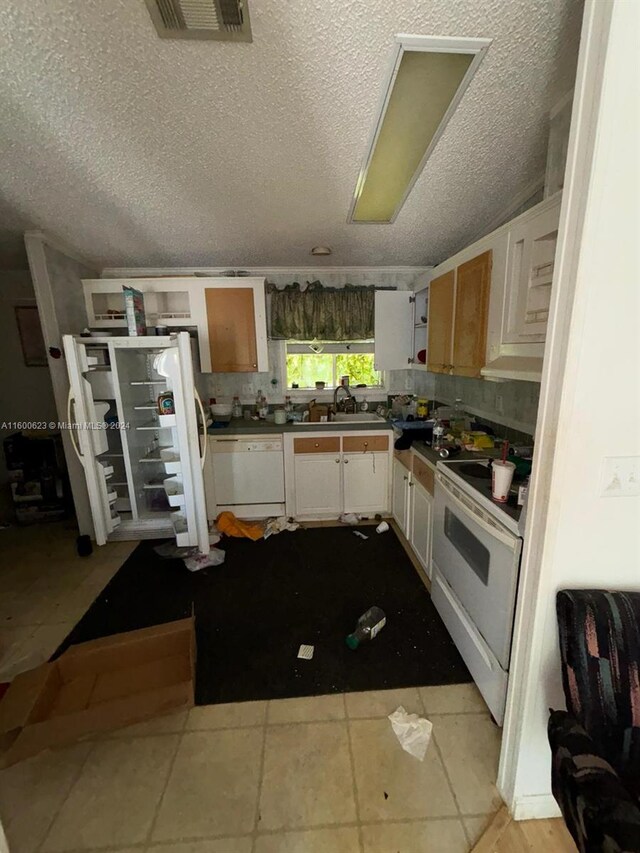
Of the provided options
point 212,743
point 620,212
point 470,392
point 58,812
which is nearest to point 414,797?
point 212,743

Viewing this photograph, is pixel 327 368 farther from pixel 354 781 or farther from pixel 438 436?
pixel 354 781

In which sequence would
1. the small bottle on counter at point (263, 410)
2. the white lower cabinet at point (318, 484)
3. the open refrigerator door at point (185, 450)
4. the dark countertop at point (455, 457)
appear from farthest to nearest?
the small bottle on counter at point (263, 410) → the white lower cabinet at point (318, 484) → the open refrigerator door at point (185, 450) → the dark countertop at point (455, 457)

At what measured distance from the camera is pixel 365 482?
3059mm

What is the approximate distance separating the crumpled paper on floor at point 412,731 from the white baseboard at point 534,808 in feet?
1.05

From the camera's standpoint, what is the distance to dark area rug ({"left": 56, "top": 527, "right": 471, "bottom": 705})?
5.40 ft

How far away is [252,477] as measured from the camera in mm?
3049

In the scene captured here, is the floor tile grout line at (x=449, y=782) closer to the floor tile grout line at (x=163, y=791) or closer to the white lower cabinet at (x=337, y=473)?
the floor tile grout line at (x=163, y=791)

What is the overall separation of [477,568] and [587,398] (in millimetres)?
977

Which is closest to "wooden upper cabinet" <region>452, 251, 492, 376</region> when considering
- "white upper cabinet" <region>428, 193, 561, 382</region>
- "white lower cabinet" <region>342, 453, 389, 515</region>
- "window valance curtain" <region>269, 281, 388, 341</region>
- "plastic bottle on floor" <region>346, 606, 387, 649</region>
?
"white upper cabinet" <region>428, 193, 561, 382</region>

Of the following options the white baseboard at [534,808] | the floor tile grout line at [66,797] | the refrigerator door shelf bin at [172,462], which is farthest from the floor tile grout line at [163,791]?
the refrigerator door shelf bin at [172,462]

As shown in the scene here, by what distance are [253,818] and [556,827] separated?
1006 mm

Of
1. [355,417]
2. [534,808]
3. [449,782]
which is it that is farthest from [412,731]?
[355,417]

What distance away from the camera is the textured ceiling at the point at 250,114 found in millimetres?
925

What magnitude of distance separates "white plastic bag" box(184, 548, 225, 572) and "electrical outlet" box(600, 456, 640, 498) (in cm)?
239
